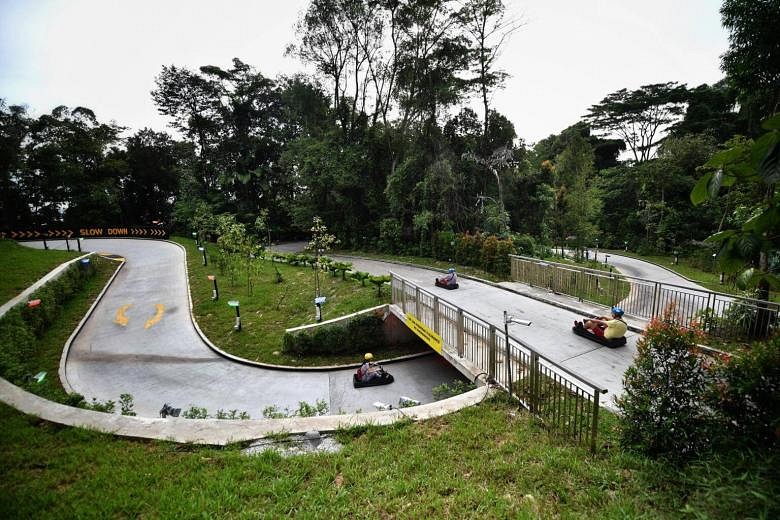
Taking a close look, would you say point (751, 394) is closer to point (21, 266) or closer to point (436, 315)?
point (436, 315)

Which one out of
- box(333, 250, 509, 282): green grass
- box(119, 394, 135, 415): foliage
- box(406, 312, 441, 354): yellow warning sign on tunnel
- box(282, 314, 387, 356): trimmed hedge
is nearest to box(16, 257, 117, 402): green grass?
box(119, 394, 135, 415): foliage

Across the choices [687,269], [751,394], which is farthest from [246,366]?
[687,269]

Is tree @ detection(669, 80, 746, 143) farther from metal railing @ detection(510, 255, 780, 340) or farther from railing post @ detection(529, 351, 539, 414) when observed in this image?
railing post @ detection(529, 351, 539, 414)

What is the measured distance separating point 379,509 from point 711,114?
4376cm

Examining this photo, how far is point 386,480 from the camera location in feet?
11.6

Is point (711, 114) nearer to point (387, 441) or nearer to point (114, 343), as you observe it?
point (387, 441)

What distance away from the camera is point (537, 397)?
4805 millimetres

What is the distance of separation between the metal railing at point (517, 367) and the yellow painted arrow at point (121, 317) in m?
10.7

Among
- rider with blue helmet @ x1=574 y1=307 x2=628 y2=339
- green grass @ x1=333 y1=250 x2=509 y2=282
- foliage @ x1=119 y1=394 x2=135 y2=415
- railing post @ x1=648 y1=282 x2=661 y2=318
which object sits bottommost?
foliage @ x1=119 y1=394 x2=135 y2=415

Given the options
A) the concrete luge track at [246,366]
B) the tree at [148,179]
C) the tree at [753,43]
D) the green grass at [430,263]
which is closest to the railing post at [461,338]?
the concrete luge track at [246,366]

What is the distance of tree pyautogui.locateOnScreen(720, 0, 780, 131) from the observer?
746 centimetres

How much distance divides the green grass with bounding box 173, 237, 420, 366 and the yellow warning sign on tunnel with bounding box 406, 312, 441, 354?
1.77m

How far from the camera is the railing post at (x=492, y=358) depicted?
231 inches

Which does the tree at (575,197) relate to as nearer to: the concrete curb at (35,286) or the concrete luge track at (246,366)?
the concrete luge track at (246,366)
